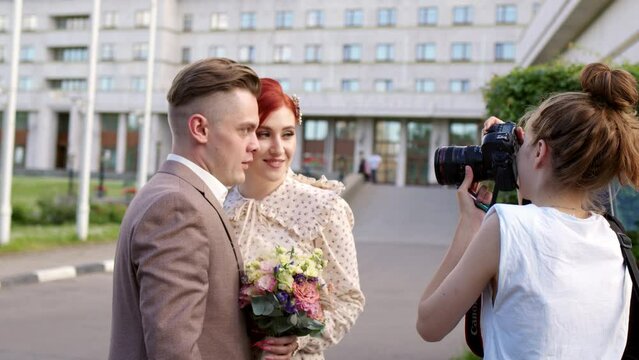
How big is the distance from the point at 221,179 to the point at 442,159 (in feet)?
2.25

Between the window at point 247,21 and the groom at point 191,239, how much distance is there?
61.1 m

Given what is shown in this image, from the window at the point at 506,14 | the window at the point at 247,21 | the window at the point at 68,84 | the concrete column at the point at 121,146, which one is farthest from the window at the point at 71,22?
Answer: the window at the point at 506,14

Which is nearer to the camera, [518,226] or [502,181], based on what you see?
[518,226]

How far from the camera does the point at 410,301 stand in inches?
426

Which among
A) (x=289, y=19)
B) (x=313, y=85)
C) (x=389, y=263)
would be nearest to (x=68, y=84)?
(x=289, y=19)

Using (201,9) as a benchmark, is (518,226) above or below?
below

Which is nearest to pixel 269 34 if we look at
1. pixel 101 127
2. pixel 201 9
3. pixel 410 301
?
pixel 201 9

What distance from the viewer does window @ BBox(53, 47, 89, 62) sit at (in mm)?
64938

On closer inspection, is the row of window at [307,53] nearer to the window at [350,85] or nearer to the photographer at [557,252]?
the window at [350,85]

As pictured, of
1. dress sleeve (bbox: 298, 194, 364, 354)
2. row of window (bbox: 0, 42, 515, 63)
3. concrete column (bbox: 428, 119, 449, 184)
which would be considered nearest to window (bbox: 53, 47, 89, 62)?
row of window (bbox: 0, 42, 515, 63)

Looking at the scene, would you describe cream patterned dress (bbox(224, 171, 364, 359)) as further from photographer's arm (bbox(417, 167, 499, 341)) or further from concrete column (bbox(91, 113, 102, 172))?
concrete column (bbox(91, 113, 102, 172))

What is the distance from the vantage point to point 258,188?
9.98 feet

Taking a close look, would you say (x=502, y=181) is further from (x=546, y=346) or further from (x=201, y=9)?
(x=201, y=9)

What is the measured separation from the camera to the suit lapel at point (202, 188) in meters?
2.22
